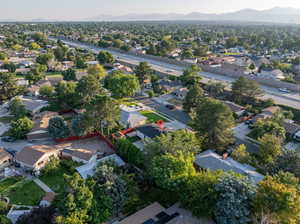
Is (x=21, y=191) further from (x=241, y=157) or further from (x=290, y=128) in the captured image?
(x=290, y=128)

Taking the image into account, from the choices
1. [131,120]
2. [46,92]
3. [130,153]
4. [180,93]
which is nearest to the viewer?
[130,153]

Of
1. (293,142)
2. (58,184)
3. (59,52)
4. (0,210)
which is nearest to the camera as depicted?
(0,210)

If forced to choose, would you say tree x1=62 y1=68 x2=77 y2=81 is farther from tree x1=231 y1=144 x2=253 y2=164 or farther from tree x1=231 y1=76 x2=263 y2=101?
tree x1=231 y1=144 x2=253 y2=164

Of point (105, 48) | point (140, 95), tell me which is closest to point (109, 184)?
point (140, 95)

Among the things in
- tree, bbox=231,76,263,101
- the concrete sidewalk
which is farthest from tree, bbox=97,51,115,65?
the concrete sidewalk

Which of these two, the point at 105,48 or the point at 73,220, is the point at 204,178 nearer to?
the point at 73,220

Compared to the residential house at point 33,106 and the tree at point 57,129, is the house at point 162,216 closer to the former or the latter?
the tree at point 57,129

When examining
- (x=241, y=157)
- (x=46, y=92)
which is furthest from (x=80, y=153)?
(x=46, y=92)
